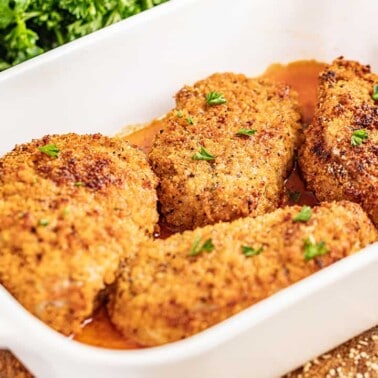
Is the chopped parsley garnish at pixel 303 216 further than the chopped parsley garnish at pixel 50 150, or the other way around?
the chopped parsley garnish at pixel 50 150

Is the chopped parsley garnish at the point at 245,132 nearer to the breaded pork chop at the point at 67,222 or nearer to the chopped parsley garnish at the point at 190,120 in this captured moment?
the chopped parsley garnish at the point at 190,120

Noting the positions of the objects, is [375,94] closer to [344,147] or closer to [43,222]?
[344,147]

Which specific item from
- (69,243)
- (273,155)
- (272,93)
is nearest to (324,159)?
(273,155)

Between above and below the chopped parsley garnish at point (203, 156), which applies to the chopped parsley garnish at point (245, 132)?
below

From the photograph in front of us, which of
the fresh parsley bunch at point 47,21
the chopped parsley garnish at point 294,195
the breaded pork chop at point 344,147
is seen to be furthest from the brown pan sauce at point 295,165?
the fresh parsley bunch at point 47,21

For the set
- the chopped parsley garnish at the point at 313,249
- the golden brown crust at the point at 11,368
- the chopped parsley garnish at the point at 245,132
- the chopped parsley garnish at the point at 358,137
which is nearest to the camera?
the chopped parsley garnish at the point at 313,249

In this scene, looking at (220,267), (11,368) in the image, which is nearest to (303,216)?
(220,267)

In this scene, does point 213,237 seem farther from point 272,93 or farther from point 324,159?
point 272,93
